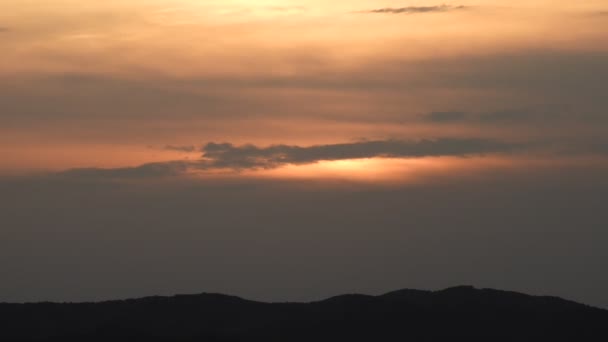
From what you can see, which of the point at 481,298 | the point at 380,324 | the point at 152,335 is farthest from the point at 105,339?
the point at 481,298

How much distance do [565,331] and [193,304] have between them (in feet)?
50.1

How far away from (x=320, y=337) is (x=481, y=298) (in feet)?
26.5

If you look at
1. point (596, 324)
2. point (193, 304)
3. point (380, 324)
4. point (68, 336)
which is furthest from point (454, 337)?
point (68, 336)

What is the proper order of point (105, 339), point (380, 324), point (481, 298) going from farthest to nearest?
point (481, 298)
point (380, 324)
point (105, 339)

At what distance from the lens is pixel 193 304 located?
163 feet

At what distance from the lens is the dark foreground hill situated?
45.6 m

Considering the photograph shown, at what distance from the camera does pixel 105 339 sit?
1705 inches

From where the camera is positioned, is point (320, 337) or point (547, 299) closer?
point (320, 337)

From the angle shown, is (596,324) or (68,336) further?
(596,324)

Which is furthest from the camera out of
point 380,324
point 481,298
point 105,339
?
point 481,298

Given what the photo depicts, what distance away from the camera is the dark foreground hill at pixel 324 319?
4562 centimetres

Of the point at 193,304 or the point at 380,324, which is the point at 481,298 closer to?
the point at 380,324

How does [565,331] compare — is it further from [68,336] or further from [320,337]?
[68,336]

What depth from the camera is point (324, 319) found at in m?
47.2
